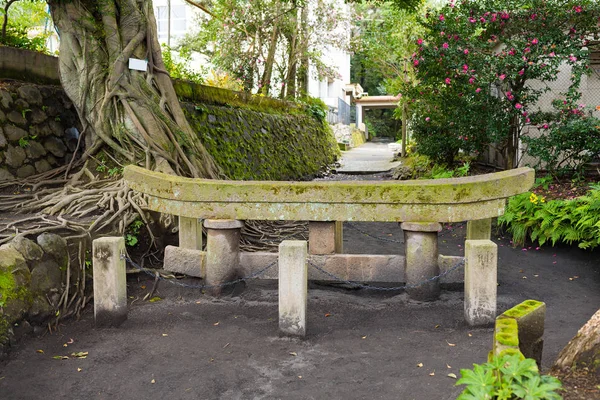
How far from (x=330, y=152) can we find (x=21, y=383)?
17098 millimetres

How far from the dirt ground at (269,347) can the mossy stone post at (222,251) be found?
0.33m

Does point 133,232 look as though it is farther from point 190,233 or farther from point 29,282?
point 29,282

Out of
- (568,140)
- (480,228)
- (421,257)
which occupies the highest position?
(568,140)

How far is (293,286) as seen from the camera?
4.98 m

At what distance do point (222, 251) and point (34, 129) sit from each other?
3.47 m

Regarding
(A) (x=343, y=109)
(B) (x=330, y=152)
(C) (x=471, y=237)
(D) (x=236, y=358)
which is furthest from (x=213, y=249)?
(A) (x=343, y=109)

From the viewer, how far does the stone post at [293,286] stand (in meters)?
4.96

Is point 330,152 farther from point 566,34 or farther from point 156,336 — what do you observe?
point 156,336

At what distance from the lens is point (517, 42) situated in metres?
9.73

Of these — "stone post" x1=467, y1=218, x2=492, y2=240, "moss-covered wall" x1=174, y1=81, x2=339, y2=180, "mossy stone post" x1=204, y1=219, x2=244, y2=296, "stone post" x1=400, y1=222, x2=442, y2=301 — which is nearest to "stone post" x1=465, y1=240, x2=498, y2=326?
"stone post" x1=400, y1=222, x2=442, y2=301

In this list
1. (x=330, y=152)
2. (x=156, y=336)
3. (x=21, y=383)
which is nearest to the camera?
(x=21, y=383)

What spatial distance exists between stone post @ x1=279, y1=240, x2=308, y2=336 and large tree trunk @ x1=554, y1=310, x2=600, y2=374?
2.31 meters

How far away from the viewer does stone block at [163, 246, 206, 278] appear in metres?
6.05

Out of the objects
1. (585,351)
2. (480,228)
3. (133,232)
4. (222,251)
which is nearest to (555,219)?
(480,228)
